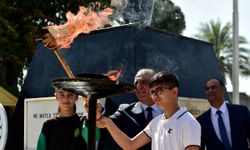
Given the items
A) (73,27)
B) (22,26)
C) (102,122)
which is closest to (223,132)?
(102,122)

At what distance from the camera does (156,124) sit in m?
3.25

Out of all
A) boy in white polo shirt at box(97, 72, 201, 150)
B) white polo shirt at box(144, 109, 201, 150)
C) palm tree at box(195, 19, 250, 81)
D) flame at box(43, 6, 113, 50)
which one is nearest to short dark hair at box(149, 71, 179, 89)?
boy in white polo shirt at box(97, 72, 201, 150)

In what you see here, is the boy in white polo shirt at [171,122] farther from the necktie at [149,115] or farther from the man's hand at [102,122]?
the necktie at [149,115]

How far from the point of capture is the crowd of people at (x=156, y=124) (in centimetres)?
305

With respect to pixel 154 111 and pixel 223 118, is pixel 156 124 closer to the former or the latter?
pixel 154 111

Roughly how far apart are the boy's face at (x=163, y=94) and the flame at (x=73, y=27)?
0.55 metres

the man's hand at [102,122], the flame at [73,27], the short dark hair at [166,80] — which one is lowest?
the man's hand at [102,122]

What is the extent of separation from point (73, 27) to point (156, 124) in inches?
32.4

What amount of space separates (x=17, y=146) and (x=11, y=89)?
284 inches

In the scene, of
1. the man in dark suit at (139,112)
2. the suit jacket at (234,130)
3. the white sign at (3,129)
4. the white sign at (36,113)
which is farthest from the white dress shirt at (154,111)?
the white sign at (3,129)

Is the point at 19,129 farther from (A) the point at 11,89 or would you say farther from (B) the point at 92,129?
(A) the point at 11,89

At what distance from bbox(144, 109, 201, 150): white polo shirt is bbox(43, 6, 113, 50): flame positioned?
2.46 ft

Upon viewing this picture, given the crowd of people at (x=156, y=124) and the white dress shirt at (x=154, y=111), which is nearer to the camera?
the crowd of people at (x=156, y=124)

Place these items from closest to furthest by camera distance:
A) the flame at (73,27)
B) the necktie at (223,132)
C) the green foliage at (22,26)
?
the flame at (73,27) → the necktie at (223,132) → the green foliage at (22,26)
